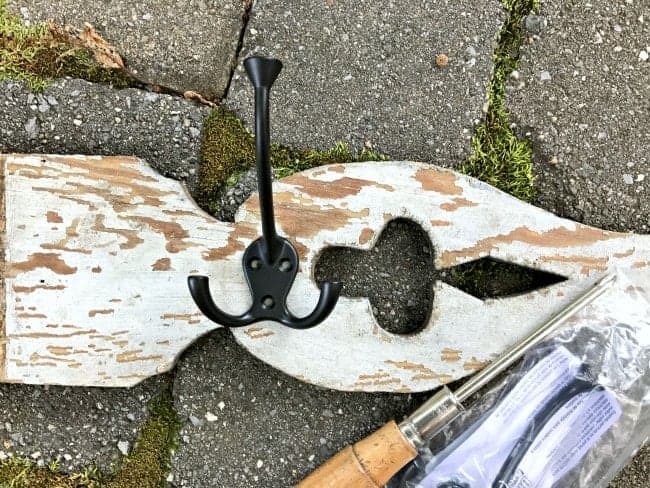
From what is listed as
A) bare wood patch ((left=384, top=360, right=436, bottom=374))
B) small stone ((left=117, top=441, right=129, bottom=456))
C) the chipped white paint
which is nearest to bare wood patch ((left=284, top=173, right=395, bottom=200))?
the chipped white paint

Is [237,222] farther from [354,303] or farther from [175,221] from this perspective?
[354,303]

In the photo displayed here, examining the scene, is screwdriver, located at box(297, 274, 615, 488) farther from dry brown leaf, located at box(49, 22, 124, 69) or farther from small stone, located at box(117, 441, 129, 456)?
dry brown leaf, located at box(49, 22, 124, 69)

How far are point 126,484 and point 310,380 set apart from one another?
31cm

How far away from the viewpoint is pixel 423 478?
89cm

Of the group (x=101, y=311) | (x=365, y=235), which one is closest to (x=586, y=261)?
(x=365, y=235)

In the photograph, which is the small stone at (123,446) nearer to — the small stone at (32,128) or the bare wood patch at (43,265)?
the bare wood patch at (43,265)

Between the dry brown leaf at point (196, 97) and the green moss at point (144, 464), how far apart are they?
40 centimetres

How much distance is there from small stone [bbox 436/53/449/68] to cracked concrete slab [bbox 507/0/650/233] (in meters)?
0.10

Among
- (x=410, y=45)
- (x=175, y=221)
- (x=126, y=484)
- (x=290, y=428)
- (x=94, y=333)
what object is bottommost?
(x=126, y=484)

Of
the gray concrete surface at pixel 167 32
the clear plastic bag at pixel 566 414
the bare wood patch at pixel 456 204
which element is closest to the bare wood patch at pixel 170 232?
the gray concrete surface at pixel 167 32

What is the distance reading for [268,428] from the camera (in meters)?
0.93

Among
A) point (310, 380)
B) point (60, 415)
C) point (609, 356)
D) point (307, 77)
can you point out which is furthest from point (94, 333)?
point (609, 356)

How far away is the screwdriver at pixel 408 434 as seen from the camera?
2.73 ft

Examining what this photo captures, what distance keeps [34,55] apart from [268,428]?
61 cm
